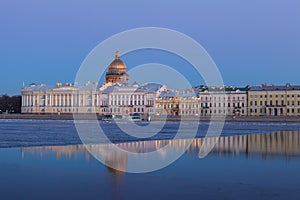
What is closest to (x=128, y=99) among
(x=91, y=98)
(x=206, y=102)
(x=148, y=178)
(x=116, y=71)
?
(x=91, y=98)

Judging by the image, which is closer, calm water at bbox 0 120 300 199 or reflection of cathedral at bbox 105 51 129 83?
calm water at bbox 0 120 300 199

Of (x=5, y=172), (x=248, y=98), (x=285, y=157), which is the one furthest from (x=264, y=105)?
(x=5, y=172)

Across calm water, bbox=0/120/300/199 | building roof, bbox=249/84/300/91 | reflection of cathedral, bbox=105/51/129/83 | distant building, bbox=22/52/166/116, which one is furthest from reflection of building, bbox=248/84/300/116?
calm water, bbox=0/120/300/199

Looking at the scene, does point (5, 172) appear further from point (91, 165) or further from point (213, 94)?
point (213, 94)

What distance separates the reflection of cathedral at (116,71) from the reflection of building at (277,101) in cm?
3235

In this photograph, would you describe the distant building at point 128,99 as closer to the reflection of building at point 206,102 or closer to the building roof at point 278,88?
the reflection of building at point 206,102

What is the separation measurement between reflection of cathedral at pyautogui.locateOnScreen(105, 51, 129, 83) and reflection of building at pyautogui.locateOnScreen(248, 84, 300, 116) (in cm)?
3235

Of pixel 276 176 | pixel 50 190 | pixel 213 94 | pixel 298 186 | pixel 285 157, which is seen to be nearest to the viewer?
pixel 50 190

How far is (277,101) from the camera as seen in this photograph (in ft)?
277

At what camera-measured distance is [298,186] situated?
8766 mm

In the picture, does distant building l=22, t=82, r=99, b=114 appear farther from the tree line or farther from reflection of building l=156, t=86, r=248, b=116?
reflection of building l=156, t=86, r=248, b=116

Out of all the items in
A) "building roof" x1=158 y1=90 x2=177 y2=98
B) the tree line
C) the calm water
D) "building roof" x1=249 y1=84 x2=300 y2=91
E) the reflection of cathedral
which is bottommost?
the calm water

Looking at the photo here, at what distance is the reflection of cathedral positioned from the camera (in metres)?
109

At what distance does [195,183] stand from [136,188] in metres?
1.19
